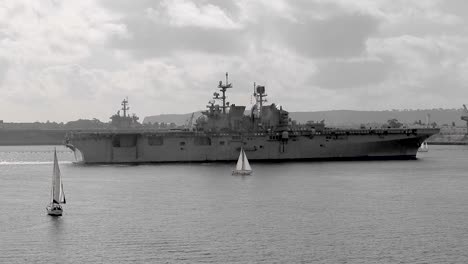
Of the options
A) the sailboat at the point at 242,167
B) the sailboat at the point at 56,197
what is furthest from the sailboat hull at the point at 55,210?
the sailboat at the point at 242,167

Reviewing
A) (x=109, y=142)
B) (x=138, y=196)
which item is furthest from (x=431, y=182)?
(x=109, y=142)

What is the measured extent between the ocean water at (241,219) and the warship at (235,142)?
13.4m

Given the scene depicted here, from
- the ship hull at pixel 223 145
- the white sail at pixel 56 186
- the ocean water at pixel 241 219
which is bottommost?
the ocean water at pixel 241 219

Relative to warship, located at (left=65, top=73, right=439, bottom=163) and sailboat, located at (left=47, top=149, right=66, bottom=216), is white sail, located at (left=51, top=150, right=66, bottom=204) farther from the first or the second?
warship, located at (left=65, top=73, right=439, bottom=163)

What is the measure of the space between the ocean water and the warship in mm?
13391

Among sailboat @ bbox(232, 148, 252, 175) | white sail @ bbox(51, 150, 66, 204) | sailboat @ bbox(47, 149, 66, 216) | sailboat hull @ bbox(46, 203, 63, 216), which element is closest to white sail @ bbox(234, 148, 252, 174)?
sailboat @ bbox(232, 148, 252, 175)

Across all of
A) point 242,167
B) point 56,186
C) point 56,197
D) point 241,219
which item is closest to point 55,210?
point 56,197

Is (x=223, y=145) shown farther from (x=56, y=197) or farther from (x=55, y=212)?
(x=55, y=212)

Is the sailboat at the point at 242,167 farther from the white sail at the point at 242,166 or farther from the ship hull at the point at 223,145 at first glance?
the ship hull at the point at 223,145

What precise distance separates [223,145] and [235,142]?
45.9 inches

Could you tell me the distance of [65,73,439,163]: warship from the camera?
6638 cm

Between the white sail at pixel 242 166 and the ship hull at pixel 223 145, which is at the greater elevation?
the ship hull at pixel 223 145

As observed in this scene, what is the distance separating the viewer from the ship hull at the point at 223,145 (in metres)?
66.4

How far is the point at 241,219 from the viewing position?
31203 mm
